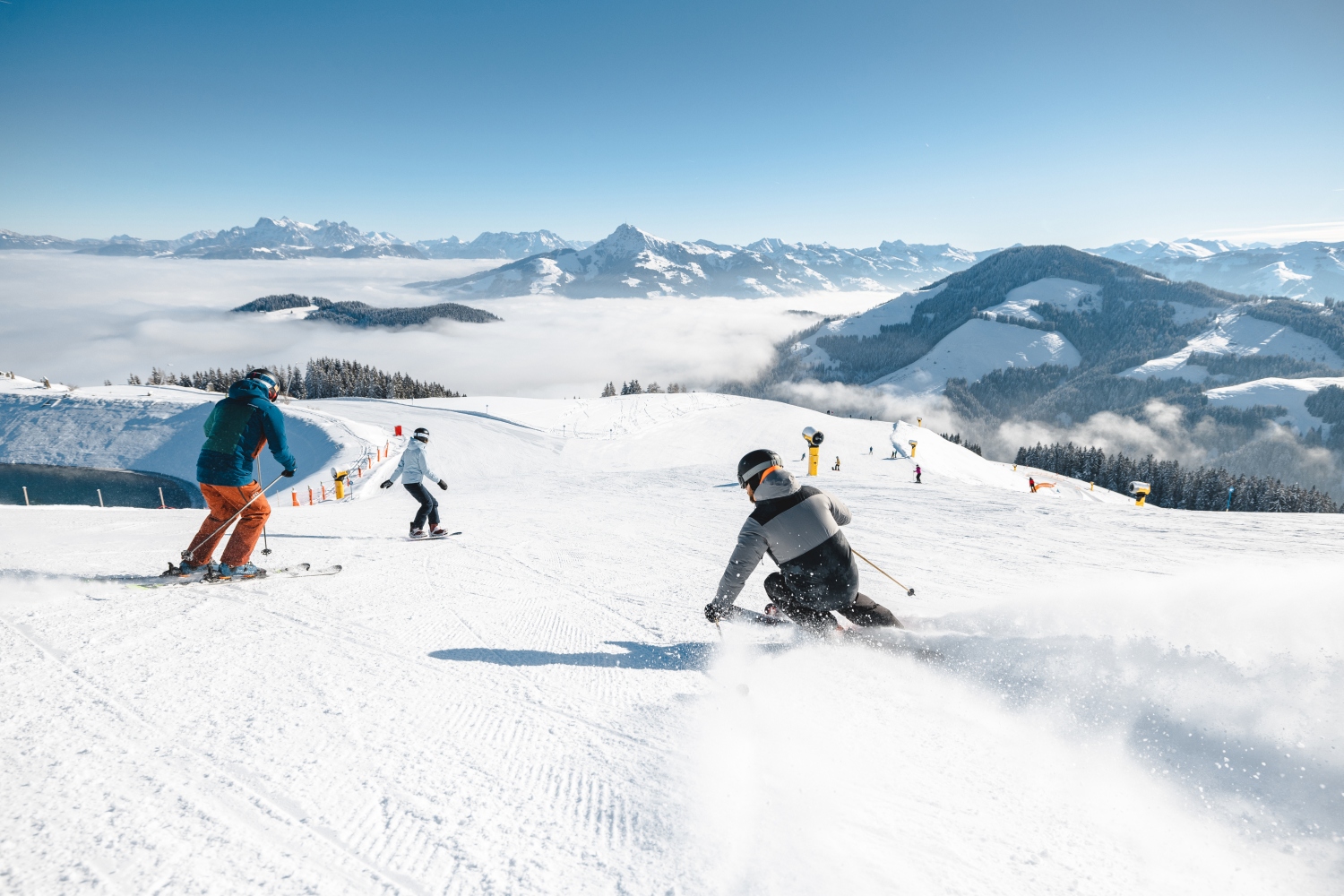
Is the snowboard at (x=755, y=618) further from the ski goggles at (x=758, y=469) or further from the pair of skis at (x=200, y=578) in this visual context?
the pair of skis at (x=200, y=578)

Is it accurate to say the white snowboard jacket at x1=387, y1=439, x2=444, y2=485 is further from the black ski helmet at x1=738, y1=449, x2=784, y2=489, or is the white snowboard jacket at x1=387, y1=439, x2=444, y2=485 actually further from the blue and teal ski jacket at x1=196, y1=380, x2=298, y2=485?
the black ski helmet at x1=738, y1=449, x2=784, y2=489

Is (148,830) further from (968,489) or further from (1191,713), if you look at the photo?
(968,489)

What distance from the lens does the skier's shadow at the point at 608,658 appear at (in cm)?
430

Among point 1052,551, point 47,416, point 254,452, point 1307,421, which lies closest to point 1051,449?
point 1052,551

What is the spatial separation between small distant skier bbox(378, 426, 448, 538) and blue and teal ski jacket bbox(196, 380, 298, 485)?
3.47 m

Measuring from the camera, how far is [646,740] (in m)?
3.22

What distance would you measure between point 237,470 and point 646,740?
4.99 meters

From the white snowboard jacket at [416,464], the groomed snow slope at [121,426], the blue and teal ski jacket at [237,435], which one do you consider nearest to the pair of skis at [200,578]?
the blue and teal ski jacket at [237,435]

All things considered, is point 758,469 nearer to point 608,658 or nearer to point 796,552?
point 796,552

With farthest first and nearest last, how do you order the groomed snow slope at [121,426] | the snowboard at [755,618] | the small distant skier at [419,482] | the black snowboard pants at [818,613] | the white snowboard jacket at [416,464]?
the groomed snow slope at [121,426] < the white snowboard jacket at [416,464] < the small distant skier at [419,482] < the snowboard at [755,618] < the black snowboard pants at [818,613]

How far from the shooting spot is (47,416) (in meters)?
49.6

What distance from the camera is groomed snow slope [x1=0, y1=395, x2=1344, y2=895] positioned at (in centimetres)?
227

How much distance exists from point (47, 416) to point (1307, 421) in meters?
280

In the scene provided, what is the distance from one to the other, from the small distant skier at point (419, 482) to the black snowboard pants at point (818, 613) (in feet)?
21.2
